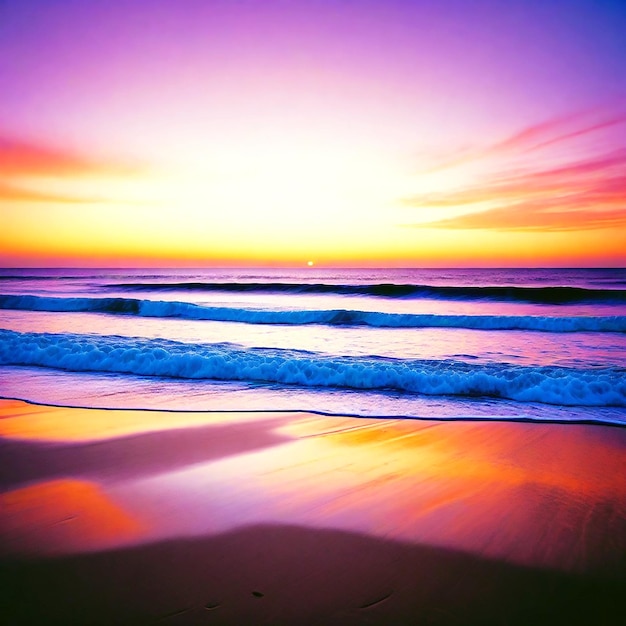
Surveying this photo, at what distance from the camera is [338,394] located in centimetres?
623

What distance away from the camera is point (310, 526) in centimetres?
268

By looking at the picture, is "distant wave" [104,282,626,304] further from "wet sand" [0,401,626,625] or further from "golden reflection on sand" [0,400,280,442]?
"golden reflection on sand" [0,400,280,442]

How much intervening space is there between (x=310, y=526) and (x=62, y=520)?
1491 millimetres

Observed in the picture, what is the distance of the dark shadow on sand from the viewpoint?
1.92 m

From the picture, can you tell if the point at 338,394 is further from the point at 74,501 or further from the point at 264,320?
the point at 264,320

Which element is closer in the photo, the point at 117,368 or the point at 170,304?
the point at 117,368

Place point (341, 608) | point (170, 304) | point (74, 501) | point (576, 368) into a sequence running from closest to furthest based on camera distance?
1. point (341, 608)
2. point (74, 501)
3. point (576, 368)
4. point (170, 304)

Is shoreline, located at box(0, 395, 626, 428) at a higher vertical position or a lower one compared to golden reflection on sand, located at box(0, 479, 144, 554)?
lower

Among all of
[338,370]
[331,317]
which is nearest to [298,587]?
[338,370]

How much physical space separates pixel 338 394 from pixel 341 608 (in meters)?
4.29

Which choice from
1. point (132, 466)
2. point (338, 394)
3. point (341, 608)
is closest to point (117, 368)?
point (338, 394)

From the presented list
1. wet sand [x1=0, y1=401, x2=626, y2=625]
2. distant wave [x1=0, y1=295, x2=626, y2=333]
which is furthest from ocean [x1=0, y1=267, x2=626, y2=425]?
wet sand [x1=0, y1=401, x2=626, y2=625]

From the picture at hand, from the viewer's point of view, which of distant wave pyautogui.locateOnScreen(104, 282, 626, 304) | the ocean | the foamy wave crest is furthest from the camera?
distant wave pyautogui.locateOnScreen(104, 282, 626, 304)

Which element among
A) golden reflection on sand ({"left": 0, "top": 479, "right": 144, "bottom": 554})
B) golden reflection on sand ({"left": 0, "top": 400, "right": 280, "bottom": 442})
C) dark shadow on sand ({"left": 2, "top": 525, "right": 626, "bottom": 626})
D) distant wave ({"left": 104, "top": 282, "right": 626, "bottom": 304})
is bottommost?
golden reflection on sand ({"left": 0, "top": 400, "right": 280, "bottom": 442})
